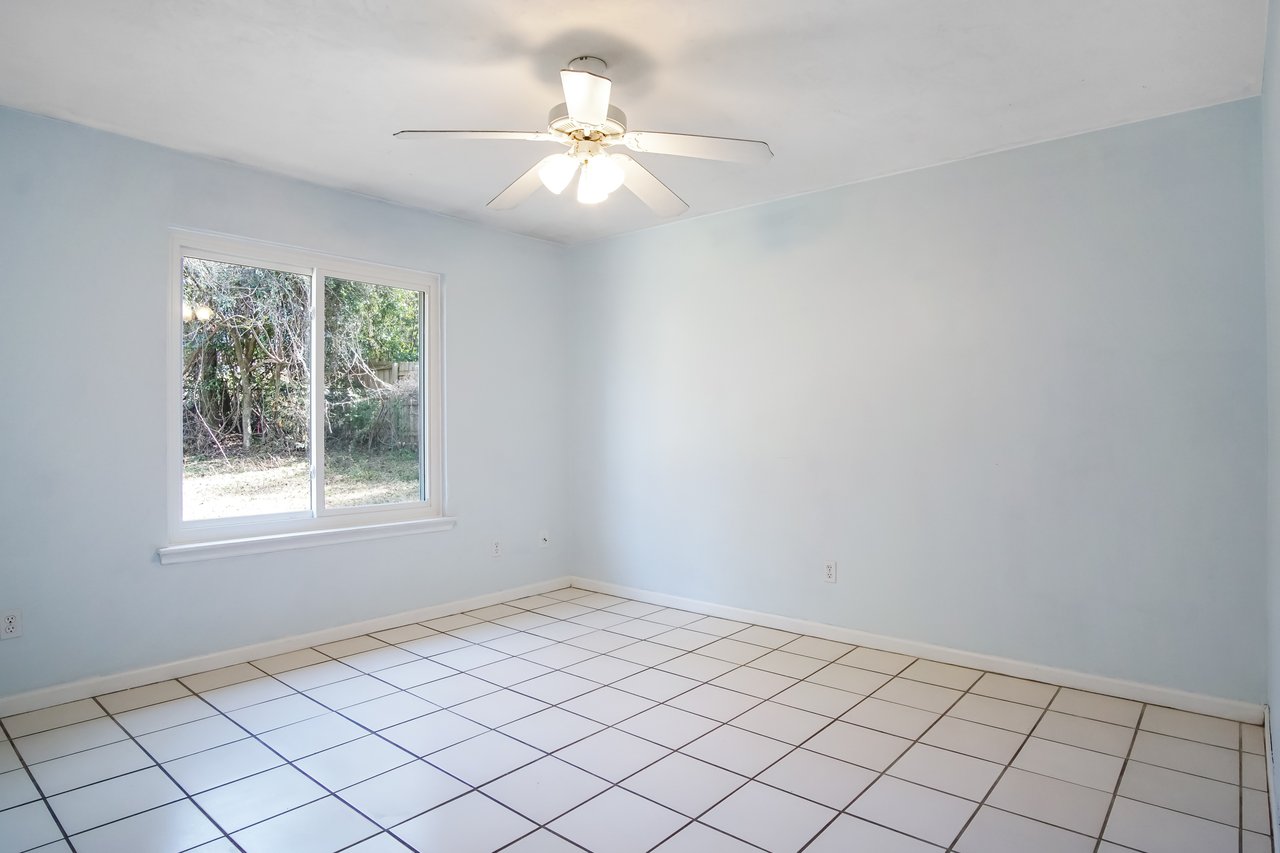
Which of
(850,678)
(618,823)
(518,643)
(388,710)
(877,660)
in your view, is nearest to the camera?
(618,823)

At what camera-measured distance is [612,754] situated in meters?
2.47

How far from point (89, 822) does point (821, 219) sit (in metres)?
3.81

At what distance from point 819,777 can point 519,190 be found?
235cm

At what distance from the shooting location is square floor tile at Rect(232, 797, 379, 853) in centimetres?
193

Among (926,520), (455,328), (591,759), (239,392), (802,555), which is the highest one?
(455,328)

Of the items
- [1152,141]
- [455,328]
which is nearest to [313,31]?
[455,328]

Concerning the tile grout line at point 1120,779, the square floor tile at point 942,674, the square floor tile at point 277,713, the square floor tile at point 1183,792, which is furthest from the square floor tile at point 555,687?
the square floor tile at point 1183,792

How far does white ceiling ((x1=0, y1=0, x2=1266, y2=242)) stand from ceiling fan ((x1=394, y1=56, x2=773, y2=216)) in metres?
0.23

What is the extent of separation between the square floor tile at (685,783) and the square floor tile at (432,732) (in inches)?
27.8

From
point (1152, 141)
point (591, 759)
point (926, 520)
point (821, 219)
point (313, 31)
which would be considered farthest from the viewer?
point (821, 219)

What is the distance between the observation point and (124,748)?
8.22 feet

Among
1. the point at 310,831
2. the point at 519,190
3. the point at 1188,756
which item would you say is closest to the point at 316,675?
the point at 310,831

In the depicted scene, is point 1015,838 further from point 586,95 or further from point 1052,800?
point 586,95

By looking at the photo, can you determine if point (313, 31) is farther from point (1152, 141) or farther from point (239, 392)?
point (1152, 141)
